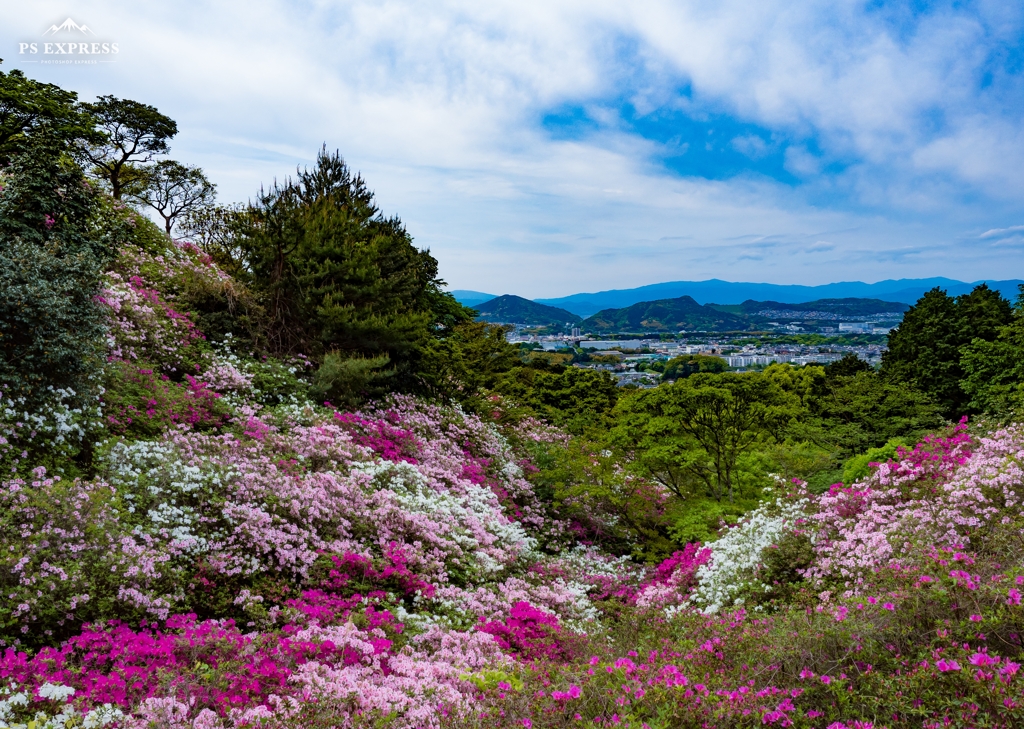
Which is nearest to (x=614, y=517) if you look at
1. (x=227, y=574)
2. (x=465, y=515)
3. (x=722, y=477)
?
(x=722, y=477)

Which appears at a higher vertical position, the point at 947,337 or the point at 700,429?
the point at 947,337

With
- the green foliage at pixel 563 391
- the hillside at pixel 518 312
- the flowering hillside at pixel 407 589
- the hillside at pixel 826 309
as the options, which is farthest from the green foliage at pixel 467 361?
the hillside at pixel 826 309

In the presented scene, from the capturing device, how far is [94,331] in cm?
734

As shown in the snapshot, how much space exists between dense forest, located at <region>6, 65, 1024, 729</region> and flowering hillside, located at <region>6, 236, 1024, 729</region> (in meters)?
0.03

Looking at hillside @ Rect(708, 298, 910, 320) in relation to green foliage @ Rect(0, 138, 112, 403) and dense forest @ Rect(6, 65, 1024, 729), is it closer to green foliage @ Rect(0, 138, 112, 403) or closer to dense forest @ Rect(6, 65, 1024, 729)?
dense forest @ Rect(6, 65, 1024, 729)

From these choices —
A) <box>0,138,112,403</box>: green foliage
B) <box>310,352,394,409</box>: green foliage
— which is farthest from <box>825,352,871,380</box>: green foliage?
<box>0,138,112,403</box>: green foliage

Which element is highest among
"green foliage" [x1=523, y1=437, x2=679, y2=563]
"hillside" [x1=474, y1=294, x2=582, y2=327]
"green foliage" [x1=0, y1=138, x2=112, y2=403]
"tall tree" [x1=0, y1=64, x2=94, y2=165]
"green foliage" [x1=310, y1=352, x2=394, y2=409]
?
"hillside" [x1=474, y1=294, x2=582, y2=327]

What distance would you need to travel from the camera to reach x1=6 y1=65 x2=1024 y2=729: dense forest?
381cm

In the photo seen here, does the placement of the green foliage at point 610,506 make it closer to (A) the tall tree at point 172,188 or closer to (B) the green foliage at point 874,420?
(B) the green foliage at point 874,420

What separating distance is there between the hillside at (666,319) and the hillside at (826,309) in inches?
519

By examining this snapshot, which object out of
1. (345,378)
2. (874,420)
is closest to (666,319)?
(874,420)

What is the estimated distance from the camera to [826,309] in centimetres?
17550

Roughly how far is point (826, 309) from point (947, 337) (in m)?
174

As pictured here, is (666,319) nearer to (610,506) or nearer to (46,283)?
(610,506)
